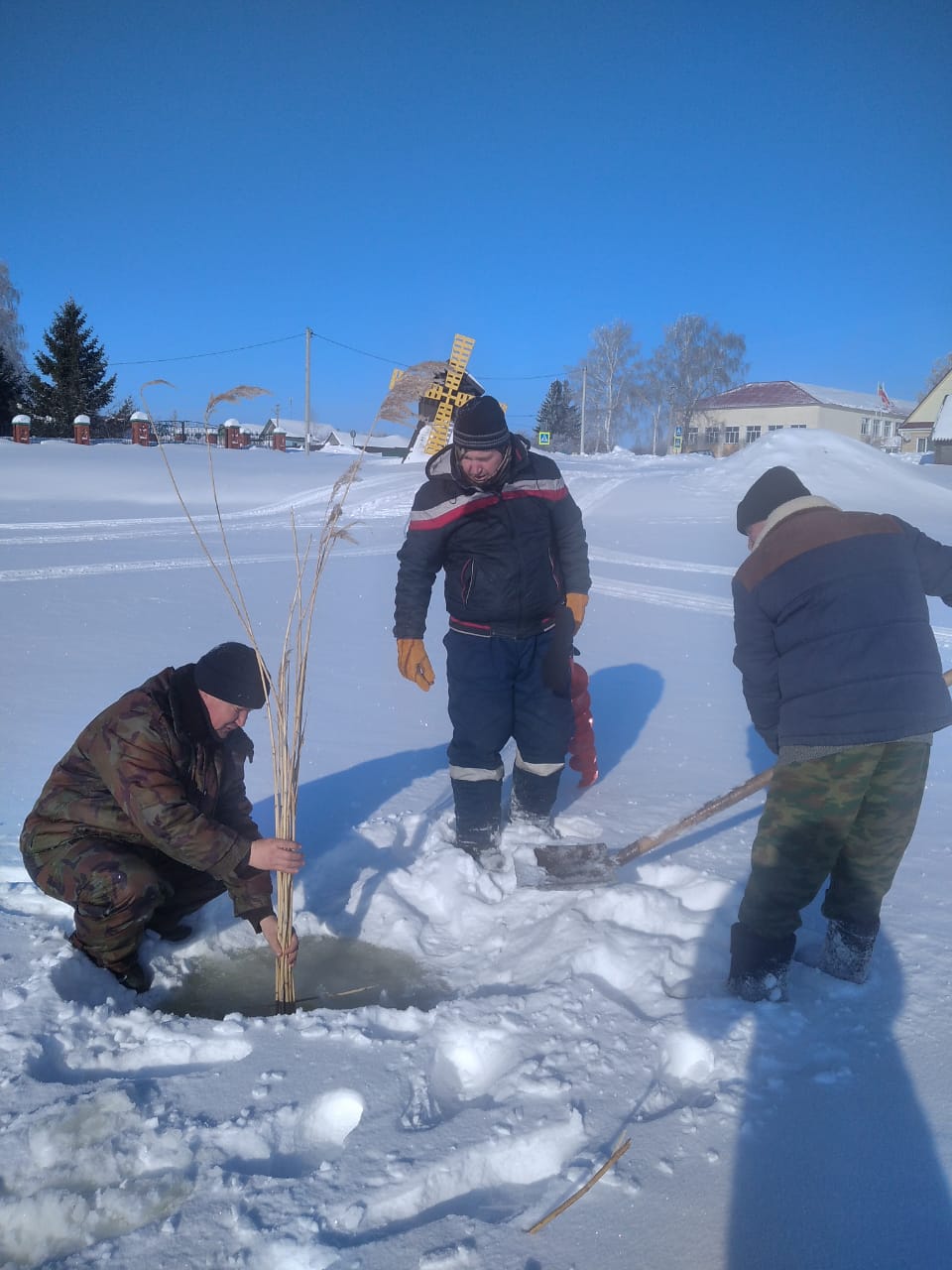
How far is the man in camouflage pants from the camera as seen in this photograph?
6.96 feet

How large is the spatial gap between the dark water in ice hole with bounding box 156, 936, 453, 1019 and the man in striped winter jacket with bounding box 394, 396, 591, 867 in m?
0.63

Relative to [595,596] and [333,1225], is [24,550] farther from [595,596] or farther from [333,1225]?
[333,1225]

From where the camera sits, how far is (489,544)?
10.0ft

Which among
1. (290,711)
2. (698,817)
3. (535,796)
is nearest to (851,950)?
(698,817)

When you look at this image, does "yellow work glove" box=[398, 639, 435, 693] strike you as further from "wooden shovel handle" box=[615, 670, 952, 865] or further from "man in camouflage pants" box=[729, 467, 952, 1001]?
"man in camouflage pants" box=[729, 467, 952, 1001]

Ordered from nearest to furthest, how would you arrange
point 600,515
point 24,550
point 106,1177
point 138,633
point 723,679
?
point 106,1177 < point 723,679 < point 138,633 < point 24,550 < point 600,515

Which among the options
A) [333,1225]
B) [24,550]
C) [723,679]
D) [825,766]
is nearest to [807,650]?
[825,766]

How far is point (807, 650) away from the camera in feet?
7.15

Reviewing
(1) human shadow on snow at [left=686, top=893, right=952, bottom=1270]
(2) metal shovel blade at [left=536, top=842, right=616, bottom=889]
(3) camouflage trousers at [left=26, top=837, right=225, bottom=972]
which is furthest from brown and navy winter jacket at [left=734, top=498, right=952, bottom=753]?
(3) camouflage trousers at [left=26, top=837, right=225, bottom=972]

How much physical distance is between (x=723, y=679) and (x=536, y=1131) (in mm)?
4332

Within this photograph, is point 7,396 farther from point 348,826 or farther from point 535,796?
point 535,796

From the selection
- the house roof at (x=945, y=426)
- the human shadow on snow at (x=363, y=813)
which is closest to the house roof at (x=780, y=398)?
the house roof at (x=945, y=426)

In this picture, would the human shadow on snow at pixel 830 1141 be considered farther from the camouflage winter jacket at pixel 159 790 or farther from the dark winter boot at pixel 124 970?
the dark winter boot at pixel 124 970

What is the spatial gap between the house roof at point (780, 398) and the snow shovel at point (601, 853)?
4940 centimetres
